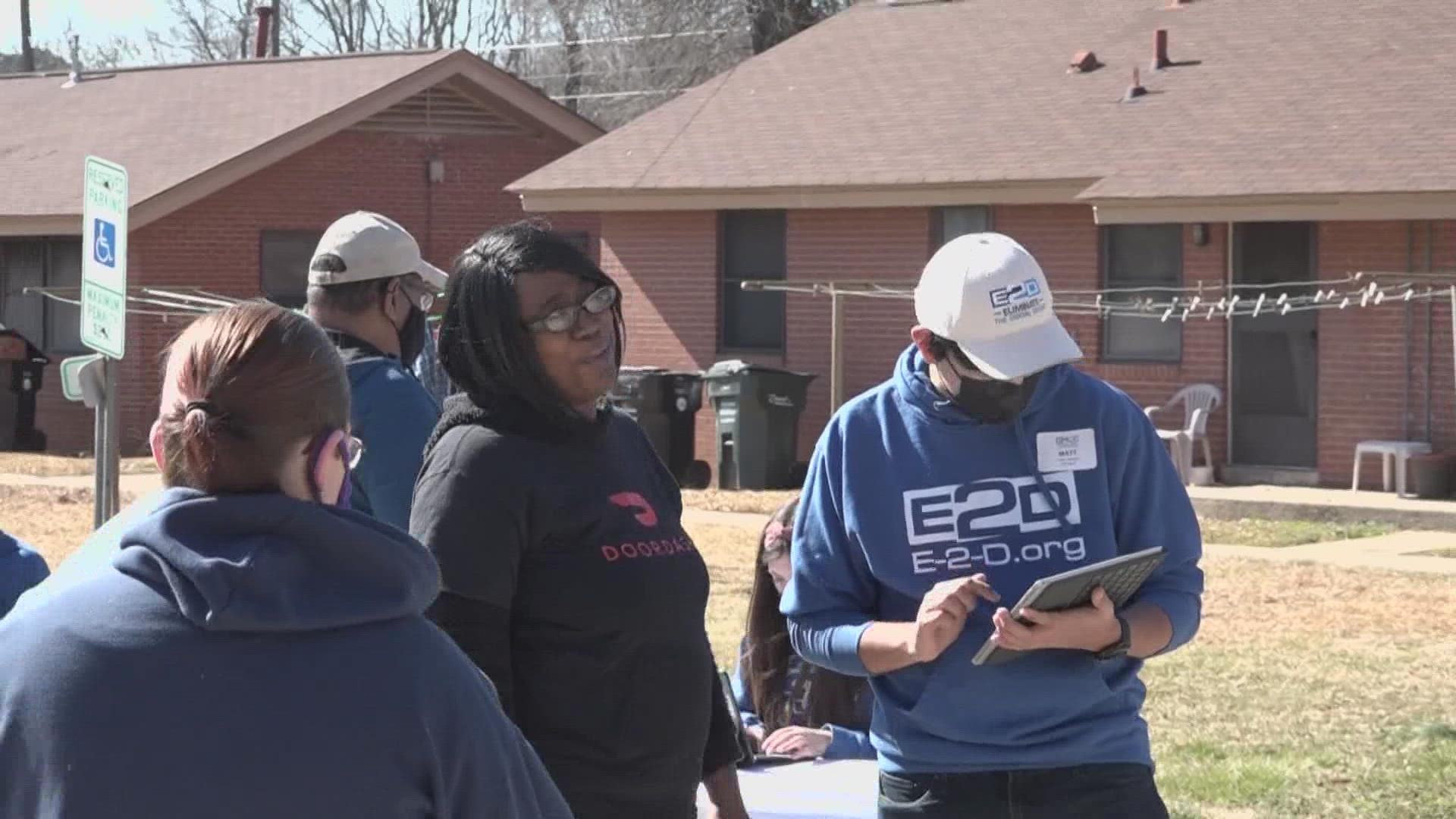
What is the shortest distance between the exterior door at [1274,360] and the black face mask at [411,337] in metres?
14.3

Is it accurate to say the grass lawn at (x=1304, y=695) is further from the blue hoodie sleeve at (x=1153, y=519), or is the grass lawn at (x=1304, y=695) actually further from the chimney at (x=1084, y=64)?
the chimney at (x=1084, y=64)

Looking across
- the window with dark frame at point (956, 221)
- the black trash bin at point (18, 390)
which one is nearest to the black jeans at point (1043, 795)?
the window with dark frame at point (956, 221)

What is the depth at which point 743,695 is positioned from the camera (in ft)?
20.0

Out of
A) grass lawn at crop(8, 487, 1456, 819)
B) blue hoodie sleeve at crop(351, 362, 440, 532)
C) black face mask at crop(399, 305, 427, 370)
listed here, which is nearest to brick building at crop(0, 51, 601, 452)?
grass lawn at crop(8, 487, 1456, 819)

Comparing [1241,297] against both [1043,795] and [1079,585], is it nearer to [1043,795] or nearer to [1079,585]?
[1043,795]

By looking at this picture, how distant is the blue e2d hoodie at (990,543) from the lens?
3658 mm

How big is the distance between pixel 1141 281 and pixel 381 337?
15.3 metres

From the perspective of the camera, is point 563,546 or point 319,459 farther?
point 563,546

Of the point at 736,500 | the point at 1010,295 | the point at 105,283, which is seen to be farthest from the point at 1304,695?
the point at 736,500

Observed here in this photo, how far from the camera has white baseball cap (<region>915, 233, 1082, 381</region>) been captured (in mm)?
3656

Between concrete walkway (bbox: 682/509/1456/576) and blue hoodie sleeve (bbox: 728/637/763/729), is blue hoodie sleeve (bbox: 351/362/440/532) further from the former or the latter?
concrete walkway (bbox: 682/509/1456/576)

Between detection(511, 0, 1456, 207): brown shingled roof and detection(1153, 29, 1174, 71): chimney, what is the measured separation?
0.13 metres

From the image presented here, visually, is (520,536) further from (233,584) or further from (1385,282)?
(1385,282)

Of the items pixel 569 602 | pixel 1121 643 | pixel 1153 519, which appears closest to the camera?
pixel 569 602
